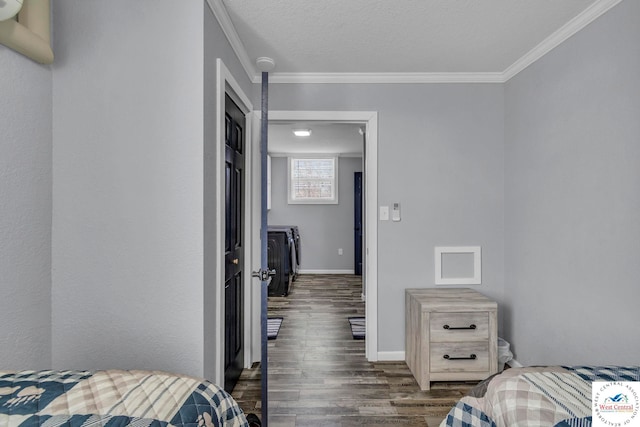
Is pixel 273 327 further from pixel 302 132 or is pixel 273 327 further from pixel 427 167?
pixel 302 132

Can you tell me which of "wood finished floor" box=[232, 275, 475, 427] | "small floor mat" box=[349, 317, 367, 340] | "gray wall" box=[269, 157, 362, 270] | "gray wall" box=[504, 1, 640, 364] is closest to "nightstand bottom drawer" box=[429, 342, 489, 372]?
"wood finished floor" box=[232, 275, 475, 427]

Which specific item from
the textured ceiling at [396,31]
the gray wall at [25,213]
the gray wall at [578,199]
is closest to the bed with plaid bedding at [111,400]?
the gray wall at [25,213]

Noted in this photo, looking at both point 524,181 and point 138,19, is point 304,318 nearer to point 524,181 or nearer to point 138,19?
point 524,181

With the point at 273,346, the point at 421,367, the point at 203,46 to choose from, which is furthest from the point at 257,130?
the point at 421,367

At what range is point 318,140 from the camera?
5492 millimetres

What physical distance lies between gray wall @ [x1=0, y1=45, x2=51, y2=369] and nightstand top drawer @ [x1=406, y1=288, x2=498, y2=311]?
Answer: 2187 mm

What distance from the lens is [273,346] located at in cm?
316

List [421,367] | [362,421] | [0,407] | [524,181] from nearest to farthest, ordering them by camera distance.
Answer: [0,407], [362,421], [421,367], [524,181]

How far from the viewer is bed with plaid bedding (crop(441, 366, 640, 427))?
93 cm

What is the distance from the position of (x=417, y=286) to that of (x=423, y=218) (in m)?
0.58

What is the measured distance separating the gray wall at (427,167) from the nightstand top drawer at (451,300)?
17cm

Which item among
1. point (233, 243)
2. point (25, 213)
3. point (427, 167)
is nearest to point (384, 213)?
point (427, 167)

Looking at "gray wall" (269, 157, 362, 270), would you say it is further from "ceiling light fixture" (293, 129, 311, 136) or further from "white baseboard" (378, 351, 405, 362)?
"white baseboard" (378, 351, 405, 362)

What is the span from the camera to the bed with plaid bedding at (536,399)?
0.93 metres
